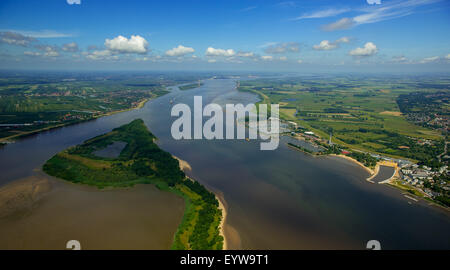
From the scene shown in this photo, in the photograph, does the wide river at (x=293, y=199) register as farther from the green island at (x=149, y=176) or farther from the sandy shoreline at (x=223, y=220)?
the green island at (x=149, y=176)

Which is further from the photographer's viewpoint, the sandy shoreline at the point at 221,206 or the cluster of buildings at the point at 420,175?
the cluster of buildings at the point at 420,175

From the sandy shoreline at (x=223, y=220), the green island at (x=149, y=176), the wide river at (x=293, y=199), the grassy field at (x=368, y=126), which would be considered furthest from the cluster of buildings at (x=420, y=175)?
the green island at (x=149, y=176)

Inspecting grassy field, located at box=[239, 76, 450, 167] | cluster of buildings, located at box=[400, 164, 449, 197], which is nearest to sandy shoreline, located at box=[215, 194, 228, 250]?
cluster of buildings, located at box=[400, 164, 449, 197]

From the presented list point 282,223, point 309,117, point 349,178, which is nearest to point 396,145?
point 349,178

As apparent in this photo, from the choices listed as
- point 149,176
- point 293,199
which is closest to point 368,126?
point 293,199

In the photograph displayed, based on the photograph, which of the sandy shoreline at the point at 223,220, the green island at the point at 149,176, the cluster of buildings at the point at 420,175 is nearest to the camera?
the sandy shoreline at the point at 223,220

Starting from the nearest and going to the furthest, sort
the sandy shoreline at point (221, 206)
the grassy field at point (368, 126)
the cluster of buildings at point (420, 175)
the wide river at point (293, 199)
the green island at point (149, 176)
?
the green island at point (149, 176) → the sandy shoreline at point (221, 206) → the wide river at point (293, 199) → the cluster of buildings at point (420, 175) → the grassy field at point (368, 126)

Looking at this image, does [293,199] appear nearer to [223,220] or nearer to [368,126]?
[223,220]
